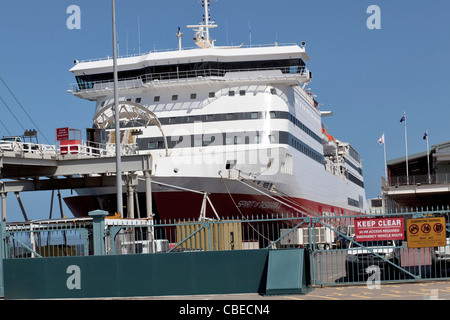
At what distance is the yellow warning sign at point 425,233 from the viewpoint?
18297mm

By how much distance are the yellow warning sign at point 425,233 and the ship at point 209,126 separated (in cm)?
1990

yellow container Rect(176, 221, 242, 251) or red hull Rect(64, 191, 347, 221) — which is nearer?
yellow container Rect(176, 221, 242, 251)

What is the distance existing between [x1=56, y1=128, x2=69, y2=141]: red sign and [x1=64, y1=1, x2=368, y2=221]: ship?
16.9 ft

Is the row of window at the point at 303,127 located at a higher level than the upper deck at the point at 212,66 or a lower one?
lower

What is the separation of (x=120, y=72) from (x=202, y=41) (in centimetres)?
814

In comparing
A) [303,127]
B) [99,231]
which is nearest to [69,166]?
[99,231]

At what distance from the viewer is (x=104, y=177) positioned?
119 feet

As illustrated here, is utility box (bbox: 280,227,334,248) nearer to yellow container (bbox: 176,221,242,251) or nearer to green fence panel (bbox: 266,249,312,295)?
green fence panel (bbox: 266,249,312,295)

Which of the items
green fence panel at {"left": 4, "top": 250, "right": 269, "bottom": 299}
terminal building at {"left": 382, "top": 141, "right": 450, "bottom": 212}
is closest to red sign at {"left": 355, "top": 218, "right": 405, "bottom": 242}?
green fence panel at {"left": 4, "top": 250, "right": 269, "bottom": 299}

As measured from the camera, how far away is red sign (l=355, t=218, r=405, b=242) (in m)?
18.4

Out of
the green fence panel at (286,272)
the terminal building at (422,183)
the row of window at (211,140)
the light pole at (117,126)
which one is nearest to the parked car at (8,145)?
the light pole at (117,126)

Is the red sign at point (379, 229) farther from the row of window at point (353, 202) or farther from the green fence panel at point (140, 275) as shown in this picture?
the row of window at point (353, 202)

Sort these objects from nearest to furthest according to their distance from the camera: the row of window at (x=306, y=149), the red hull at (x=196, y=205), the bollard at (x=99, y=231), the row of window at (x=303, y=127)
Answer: the bollard at (x=99, y=231) < the red hull at (x=196, y=205) < the row of window at (x=306, y=149) < the row of window at (x=303, y=127)
